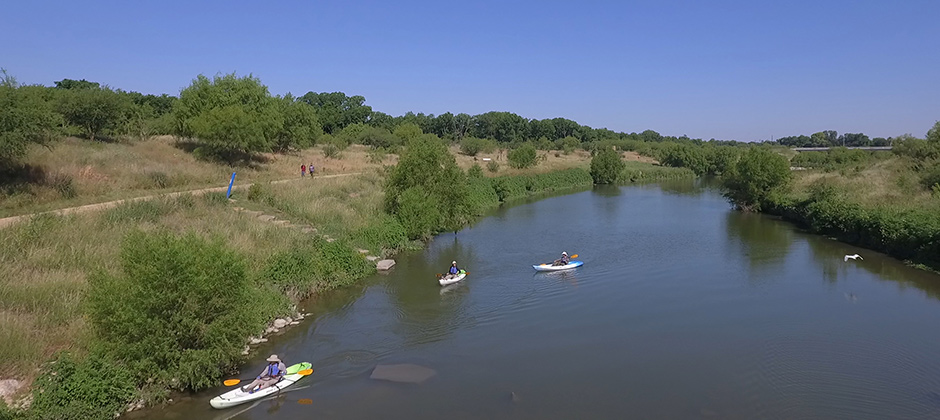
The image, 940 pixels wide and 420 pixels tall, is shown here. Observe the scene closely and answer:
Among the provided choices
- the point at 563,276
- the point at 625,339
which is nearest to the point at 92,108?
the point at 563,276

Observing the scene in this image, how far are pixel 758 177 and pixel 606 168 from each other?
118 feet

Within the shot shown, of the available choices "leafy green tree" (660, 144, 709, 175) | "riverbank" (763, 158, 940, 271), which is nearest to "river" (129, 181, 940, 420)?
"riverbank" (763, 158, 940, 271)

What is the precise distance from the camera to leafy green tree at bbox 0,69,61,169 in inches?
974

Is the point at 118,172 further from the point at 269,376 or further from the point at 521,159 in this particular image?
the point at 521,159

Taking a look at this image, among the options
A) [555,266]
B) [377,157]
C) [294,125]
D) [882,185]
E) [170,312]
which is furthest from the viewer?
[377,157]

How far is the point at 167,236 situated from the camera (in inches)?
576

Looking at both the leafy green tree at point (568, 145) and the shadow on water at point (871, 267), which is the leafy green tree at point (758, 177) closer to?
the shadow on water at point (871, 267)

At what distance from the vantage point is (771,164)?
50.3 m

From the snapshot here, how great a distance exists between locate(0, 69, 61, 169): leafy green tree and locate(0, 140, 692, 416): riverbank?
592 centimetres

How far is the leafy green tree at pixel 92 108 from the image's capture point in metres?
39.9

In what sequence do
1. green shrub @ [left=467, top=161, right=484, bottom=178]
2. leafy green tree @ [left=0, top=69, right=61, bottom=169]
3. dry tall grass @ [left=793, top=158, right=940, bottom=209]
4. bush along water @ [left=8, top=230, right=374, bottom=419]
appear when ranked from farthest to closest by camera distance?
green shrub @ [left=467, top=161, right=484, bottom=178] → dry tall grass @ [left=793, top=158, right=940, bottom=209] → leafy green tree @ [left=0, top=69, right=61, bottom=169] → bush along water @ [left=8, top=230, right=374, bottom=419]

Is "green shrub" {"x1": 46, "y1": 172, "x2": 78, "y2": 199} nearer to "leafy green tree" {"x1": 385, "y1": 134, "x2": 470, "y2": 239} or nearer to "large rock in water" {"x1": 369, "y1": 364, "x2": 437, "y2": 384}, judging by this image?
"leafy green tree" {"x1": 385, "y1": 134, "x2": 470, "y2": 239}

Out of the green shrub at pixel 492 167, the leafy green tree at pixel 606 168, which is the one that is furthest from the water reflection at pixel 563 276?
the leafy green tree at pixel 606 168

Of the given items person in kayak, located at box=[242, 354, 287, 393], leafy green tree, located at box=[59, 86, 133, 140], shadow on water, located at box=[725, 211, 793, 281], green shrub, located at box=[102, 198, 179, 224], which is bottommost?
shadow on water, located at box=[725, 211, 793, 281]
